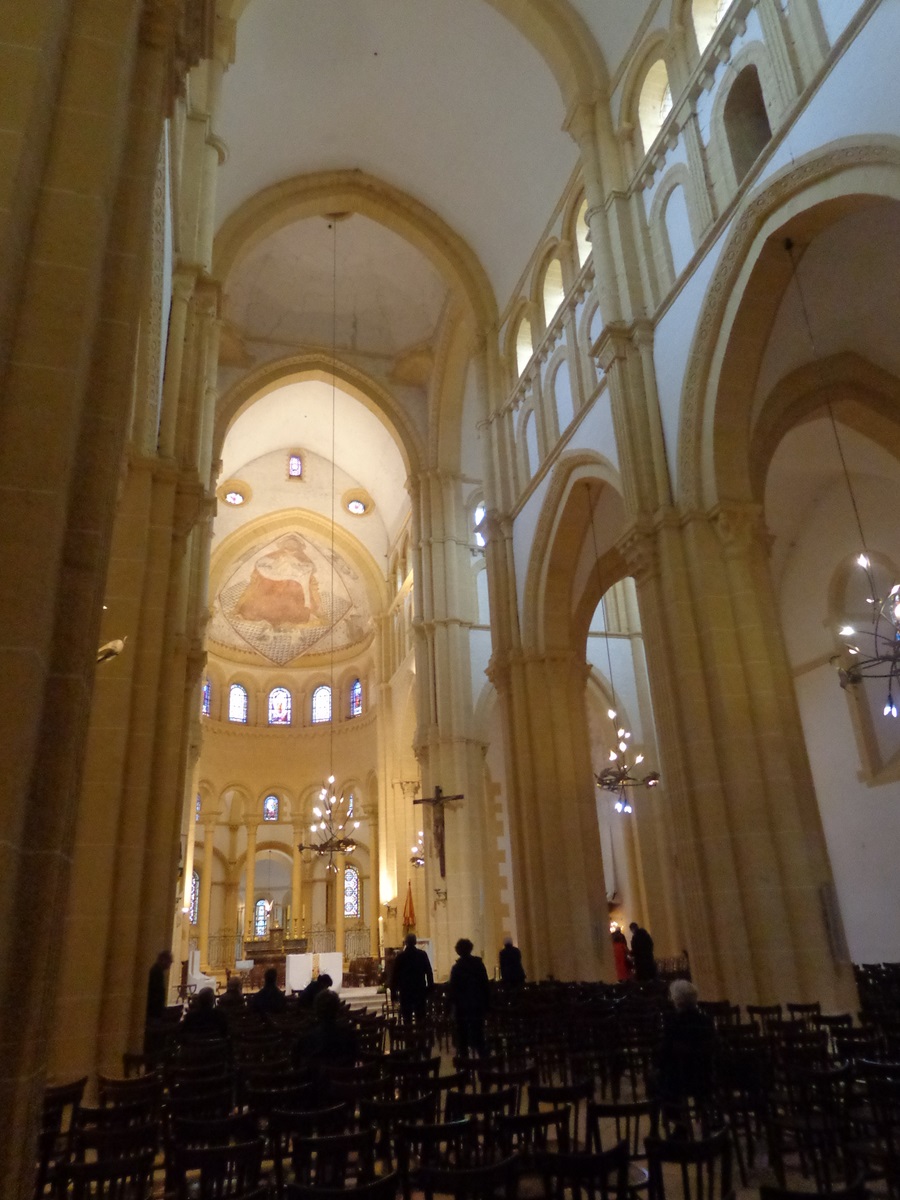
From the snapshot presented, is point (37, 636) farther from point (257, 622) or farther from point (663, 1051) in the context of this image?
point (257, 622)

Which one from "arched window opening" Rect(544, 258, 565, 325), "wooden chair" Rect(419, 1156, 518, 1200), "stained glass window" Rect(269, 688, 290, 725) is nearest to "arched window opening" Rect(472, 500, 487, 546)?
"arched window opening" Rect(544, 258, 565, 325)

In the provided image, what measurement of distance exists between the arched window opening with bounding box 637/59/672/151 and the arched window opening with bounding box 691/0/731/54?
111 cm

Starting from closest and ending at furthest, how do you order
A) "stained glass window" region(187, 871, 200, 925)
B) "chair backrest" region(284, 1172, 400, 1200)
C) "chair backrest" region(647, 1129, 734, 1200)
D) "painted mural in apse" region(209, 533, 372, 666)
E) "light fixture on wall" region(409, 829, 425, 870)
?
"chair backrest" region(284, 1172, 400, 1200) → "chair backrest" region(647, 1129, 734, 1200) → "light fixture on wall" region(409, 829, 425, 870) → "stained glass window" region(187, 871, 200, 925) → "painted mural in apse" region(209, 533, 372, 666)

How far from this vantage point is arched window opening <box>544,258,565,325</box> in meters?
18.0

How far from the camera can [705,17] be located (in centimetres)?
1279

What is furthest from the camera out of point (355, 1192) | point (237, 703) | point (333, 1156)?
point (237, 703)

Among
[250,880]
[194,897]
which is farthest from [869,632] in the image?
[194,897]

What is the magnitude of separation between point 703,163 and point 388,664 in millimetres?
21848

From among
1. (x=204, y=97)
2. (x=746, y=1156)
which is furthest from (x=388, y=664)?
(x=746, y=1156)

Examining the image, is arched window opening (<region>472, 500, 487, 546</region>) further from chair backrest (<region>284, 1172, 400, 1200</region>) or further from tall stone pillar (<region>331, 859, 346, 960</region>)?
chair backrest (<region>284, 1172, 400, 1200</region>)

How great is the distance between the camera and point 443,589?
975 inches

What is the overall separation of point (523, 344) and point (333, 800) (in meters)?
17.6

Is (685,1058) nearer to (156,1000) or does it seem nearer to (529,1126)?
(529,1126)

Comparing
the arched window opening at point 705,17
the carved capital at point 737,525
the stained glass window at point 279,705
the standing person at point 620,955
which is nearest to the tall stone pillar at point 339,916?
the stained glass window at point 279,705
